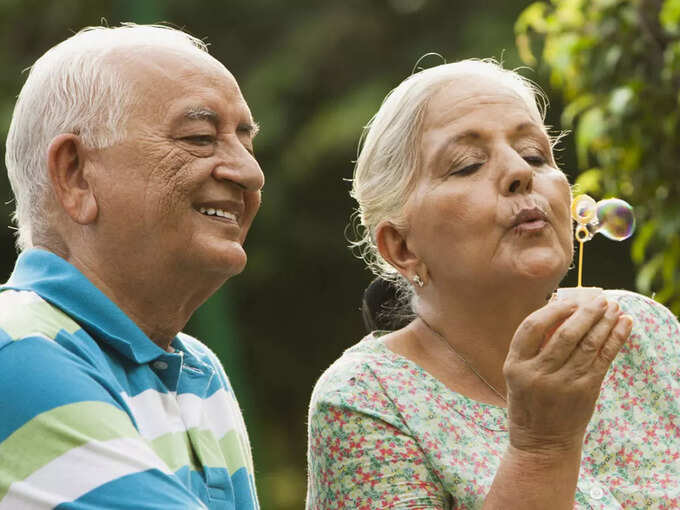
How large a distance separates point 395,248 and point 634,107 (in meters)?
1.24

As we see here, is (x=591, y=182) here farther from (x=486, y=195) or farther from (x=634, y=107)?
(x=486, y=195)

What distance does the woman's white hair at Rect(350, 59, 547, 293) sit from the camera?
3246mm

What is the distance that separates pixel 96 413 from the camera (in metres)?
2.40

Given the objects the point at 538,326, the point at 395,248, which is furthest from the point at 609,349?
the point at 395,248

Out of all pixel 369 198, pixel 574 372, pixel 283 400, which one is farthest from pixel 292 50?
pixel 574 372

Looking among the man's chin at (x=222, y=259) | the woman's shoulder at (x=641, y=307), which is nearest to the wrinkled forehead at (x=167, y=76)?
the man's chin at (x=222, y=259)

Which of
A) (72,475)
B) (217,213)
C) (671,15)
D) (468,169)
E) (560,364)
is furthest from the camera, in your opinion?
(671,15)

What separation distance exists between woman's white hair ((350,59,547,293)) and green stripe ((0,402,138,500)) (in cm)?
120

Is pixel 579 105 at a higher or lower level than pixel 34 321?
higher

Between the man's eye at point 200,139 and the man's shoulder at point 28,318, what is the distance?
1.76 ft

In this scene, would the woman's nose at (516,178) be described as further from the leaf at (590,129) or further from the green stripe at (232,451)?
the leaf at (590,129)

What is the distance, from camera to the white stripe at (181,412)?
8.75ft

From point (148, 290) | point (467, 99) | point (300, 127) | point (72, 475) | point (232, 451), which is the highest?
point (467, 99)

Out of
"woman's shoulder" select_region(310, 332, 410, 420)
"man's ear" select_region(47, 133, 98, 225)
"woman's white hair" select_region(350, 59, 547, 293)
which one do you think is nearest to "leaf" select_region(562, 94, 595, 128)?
"woman's white hair" select_region(350, 59, 547, 293)
